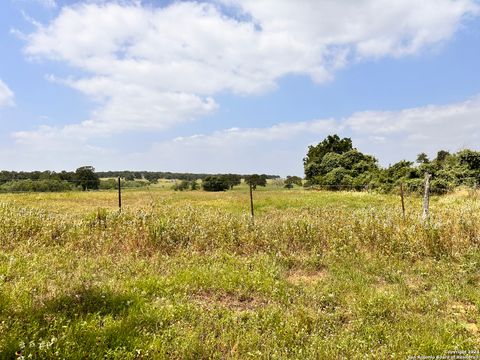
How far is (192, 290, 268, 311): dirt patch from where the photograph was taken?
217 inches

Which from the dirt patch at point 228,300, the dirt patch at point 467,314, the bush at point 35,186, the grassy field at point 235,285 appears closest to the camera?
the grassy field at point 235,285

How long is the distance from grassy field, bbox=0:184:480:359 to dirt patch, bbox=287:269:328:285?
0.14 feet

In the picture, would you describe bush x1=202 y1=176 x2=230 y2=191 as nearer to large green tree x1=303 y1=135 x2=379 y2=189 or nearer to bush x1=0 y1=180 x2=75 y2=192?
bush x1=0 y1=180 x2=75 y2=192

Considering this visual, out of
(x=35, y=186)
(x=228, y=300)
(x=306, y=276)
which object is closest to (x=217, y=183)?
(x=35, y=186)

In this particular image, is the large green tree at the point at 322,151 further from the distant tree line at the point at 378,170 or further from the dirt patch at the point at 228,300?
the dirt patch at the point at 228,300

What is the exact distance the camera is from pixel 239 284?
630 centimetres

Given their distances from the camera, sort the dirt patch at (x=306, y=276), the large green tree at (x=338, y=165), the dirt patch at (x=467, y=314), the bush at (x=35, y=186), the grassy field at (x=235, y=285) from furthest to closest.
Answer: the large green tree at (x=338, y=165) → the bush at (x=35, y=186) → the dirt patch at (x=306, y=276) → the dirt patch at (x=467, y=314) → the grassy field at (x=235, y=285)

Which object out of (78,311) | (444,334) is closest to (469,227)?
(444,334)

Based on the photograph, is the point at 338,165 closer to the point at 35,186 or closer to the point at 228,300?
the point at 35,186

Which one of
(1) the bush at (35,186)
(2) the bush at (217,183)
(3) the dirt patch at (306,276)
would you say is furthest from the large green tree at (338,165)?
(3) the dirt patch at (306,276)

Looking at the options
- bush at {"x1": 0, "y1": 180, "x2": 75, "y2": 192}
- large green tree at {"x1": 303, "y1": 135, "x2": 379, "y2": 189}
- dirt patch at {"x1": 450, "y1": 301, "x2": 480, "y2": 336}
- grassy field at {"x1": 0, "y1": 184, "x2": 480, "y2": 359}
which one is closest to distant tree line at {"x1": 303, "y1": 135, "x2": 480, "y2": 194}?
large green tree at {"x1": 303, "y1": 135, "x2": 379, "y2": 189}

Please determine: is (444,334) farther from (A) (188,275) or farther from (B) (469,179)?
(B) (469,179)

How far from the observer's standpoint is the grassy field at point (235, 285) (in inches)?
165

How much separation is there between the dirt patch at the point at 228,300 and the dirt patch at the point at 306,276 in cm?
117
